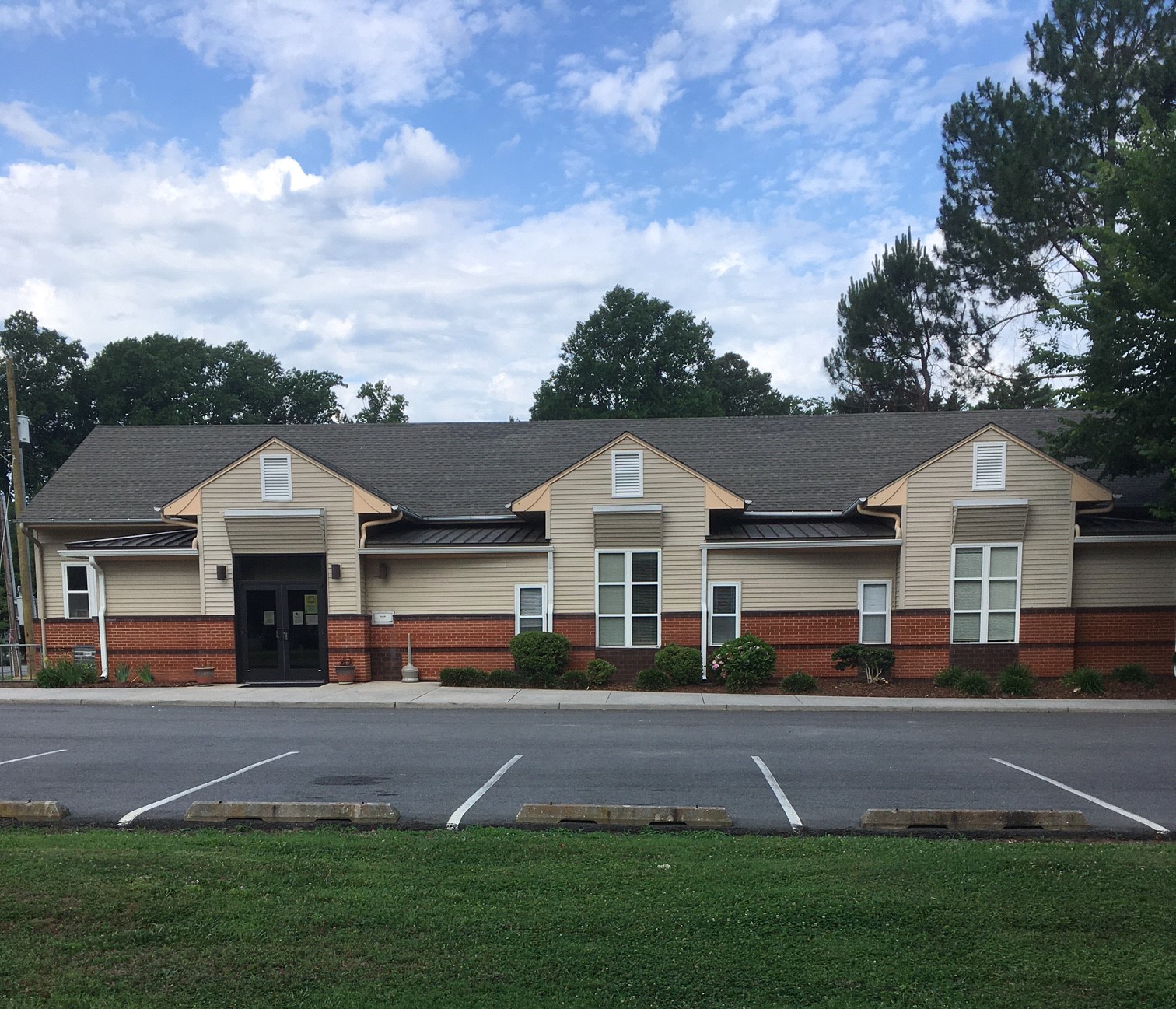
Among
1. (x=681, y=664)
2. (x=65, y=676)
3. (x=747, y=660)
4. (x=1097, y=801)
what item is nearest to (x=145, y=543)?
(x=65, y=676)

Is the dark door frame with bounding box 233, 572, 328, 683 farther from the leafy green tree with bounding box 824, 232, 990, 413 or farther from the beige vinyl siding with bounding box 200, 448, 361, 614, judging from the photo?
the leafy green tree with bounding box 824, 232, 990, 413

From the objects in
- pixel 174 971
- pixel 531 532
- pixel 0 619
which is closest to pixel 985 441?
pixel 531 532

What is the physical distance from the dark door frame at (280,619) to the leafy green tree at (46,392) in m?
40.5

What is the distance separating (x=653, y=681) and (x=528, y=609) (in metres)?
3.34

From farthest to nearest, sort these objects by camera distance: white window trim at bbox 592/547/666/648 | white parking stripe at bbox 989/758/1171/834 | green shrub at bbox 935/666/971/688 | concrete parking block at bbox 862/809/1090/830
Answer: white window trim at bbox 592/547/666/648, green shrub at bbox 935/666/971/688, white parking stripe at bbox 989/758/1171/834, concrete parking block at bbox 862/809/1090/830

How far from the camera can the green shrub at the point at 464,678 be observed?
19125 millimetres

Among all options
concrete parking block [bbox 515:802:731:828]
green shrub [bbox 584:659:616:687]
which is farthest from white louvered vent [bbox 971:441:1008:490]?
concrete parking block [bbox 515:802:731:828]

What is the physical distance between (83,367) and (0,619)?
25.4 m

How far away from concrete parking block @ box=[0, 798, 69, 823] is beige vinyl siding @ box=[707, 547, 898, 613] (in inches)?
547

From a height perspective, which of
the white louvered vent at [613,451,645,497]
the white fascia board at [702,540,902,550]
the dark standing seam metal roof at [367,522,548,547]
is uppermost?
the white louvered vent at [613,451,645,497]

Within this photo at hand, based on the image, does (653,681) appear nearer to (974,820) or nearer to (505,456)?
(505,456)

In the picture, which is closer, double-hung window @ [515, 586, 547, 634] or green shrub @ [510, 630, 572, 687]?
green shrub @ [510, 630, 572, 687]

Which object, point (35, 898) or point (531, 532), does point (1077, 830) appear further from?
point (531, 532)

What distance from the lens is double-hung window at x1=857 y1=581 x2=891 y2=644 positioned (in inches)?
768
